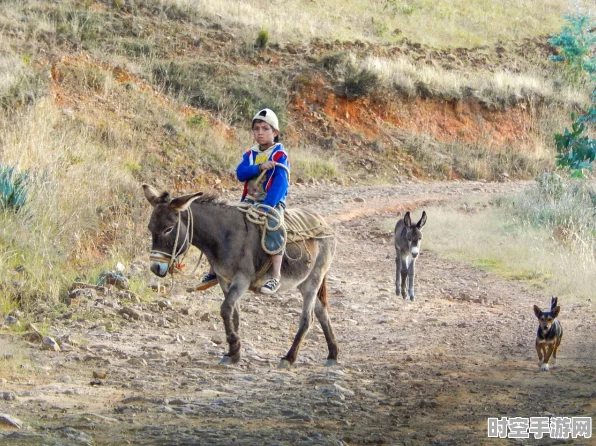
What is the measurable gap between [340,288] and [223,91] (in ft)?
52.4

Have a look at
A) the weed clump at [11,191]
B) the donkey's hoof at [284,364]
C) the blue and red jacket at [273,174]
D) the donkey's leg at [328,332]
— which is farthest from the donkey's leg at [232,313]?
the weed clump at [11,191]

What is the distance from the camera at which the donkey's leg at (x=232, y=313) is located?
8102mm

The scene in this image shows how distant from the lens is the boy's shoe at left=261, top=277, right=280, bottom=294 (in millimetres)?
8208

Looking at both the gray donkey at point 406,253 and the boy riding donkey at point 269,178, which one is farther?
the gray donkey at point 406,253

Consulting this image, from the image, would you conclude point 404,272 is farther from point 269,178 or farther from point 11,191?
point 11,191

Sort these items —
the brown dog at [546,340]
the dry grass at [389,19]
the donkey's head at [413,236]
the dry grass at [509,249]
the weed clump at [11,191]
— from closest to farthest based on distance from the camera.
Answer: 1. the brown dog at [546,340]
2. the weed clump at [11,191]
3. the dry grass at [509,249]
4. the donkey's head at [413,236]
5. the dry grass at [389,19]

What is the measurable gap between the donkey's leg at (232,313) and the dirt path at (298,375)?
140 millimetres

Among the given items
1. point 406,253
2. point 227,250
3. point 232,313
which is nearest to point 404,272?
point 406,253

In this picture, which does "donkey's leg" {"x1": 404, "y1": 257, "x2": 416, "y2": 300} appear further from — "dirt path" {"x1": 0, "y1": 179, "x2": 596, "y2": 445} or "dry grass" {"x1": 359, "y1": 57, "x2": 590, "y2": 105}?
"dry grass" {"x1": 359, "y1": 57, "x2": 590, "y2": 105}

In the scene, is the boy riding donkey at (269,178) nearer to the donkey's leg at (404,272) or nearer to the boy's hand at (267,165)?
the boy's hand at (267,165)

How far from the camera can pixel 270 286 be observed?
324 inches

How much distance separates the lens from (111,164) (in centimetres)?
1659

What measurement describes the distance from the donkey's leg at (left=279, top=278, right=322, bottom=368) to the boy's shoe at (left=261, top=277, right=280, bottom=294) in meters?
0.54

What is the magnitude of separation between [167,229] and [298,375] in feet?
5.93
